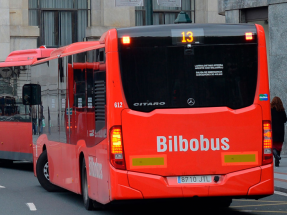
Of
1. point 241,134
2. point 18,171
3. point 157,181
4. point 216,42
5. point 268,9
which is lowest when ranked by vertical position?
point 18,171

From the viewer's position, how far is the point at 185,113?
30.3 ft

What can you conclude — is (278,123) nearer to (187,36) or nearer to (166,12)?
(187,36)

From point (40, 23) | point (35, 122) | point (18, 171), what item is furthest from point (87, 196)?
point (40, 23)

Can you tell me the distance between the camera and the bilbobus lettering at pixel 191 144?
9.17 meters

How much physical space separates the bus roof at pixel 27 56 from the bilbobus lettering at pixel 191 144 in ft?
32.3

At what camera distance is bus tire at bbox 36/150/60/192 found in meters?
14.1

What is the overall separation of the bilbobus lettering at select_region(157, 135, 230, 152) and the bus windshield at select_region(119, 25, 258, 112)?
0.43 meters

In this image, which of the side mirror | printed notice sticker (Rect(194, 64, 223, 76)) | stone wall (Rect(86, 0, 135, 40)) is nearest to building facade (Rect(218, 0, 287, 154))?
the side mirror

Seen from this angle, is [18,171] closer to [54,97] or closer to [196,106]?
[54,97]

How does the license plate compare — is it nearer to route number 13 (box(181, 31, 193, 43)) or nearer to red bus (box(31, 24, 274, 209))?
red bus (box(31, 24, 274, 209))

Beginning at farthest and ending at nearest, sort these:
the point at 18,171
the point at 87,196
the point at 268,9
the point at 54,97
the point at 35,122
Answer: the point at 268,9 < the point at 18,171 < the point at 35,122 < the point at 54,97 < the point at 87,196

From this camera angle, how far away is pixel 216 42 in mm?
9344

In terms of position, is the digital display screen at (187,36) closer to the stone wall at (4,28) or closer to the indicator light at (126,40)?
the indicator light at (126,40)

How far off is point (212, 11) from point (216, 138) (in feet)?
88.6
